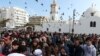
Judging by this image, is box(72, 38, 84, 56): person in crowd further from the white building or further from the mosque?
the white building

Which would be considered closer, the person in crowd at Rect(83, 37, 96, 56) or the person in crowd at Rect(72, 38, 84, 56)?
the person in crowd at Rect(83, 37, 96, 56)

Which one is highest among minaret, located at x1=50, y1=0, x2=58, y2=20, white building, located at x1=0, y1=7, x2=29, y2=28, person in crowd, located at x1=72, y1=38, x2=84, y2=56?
person in crowd, located at x1=72, y1=38, x2=84, y2=56

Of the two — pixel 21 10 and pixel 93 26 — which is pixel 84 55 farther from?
pixel 21 10

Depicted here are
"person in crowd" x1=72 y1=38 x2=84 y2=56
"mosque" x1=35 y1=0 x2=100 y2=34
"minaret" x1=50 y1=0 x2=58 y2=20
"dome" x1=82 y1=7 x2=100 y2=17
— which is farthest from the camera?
"minaret" x1=50 y1=0 x2=58 y2=20

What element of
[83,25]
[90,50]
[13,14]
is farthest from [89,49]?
[13,14]

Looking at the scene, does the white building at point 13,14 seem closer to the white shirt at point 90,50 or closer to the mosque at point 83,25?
the mosque at point 83,25

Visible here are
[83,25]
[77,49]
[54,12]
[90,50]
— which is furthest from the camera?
[54,12]

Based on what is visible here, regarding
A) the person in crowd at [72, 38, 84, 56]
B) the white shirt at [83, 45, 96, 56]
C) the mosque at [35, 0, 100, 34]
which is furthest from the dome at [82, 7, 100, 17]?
the white shirt at [83, 45, 96, 56]

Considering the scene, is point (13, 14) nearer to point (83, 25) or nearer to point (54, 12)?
point (54, 12)

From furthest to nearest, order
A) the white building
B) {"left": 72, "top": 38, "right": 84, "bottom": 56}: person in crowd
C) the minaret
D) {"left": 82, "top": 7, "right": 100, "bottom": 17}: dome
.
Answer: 1. the white building
2. the minaret
3. {"left": 82, "top": 7, "right": 100, "bottom": 17}: dome
4. {"left": 72, "top": 38, "right": 84, "bottom": 56}: person in crowd

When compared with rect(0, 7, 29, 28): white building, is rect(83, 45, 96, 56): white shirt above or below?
above

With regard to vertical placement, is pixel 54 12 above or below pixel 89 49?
below

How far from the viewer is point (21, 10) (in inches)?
7096

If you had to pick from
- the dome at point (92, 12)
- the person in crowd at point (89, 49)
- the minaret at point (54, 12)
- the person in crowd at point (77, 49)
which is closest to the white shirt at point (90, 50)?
the person in crowd at point (89, 49)
